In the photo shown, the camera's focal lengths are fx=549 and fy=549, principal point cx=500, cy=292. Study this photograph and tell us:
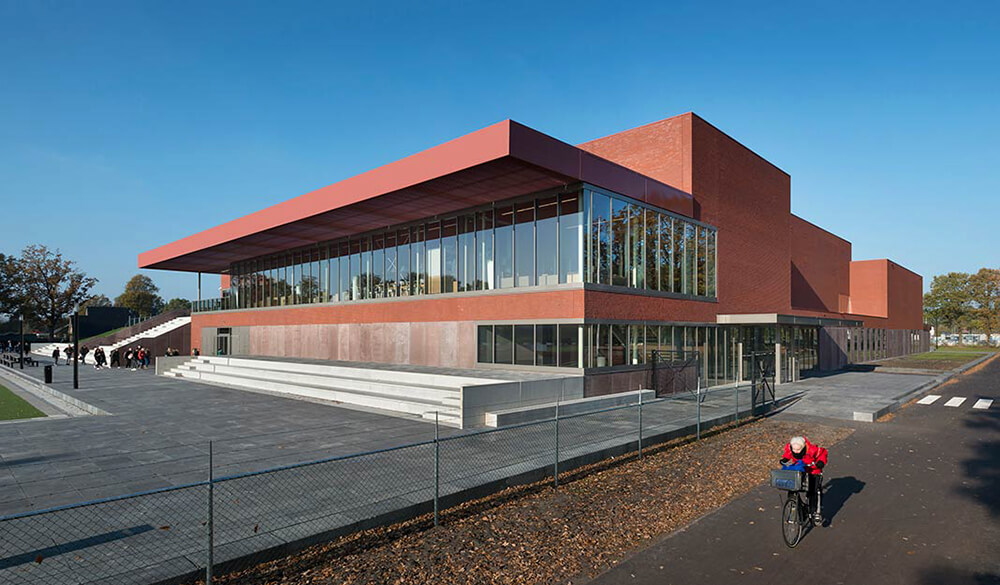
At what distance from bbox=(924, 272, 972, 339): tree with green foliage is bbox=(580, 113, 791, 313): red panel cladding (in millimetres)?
93070

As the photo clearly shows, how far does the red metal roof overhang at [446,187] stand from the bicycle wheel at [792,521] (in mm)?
12644

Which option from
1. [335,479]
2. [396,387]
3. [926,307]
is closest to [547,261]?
[396,387]

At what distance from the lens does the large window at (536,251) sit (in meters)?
22.4

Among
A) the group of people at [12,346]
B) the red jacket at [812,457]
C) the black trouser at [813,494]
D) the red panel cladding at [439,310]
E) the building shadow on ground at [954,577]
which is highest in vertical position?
the red panel cladding at [439,310]

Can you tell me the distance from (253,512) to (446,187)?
15220mm

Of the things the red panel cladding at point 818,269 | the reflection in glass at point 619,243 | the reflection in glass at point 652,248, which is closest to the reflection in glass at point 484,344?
the reflection in glass at point 619,243

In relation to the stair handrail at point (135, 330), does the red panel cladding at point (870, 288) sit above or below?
above

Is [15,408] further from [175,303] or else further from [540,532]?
[175,303]

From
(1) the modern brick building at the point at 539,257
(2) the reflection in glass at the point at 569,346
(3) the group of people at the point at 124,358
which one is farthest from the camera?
(3) the group of people at the point at 124,358

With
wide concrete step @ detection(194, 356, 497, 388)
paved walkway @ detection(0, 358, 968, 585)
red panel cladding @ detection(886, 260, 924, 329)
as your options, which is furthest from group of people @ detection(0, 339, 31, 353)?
red panel cladding @ detection(886, 260, 924, 329)

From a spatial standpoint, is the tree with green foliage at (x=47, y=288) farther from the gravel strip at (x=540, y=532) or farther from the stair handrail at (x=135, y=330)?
the gravel strip at (x=540, y=532)

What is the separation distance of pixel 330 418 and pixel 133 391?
48.5ft

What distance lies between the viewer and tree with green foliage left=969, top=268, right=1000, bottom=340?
325 feet

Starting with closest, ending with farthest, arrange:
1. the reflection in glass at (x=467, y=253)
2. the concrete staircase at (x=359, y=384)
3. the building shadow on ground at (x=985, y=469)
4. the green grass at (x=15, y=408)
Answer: the building shadow on ground at (x=985, y=469) < the concrete staircase at (x=359, y=384) < the green grass at (x=15, y=408) < the reflection in glass at (x=467, y=253)
